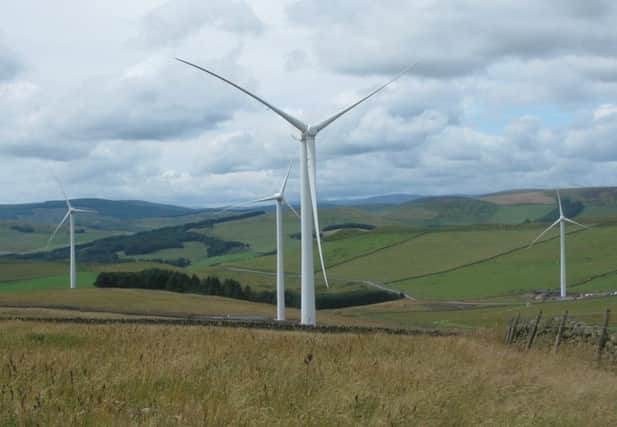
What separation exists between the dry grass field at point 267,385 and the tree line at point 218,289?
326 ft

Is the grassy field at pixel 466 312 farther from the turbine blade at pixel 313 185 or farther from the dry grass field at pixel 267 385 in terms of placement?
the dry grass field at pixel 267 385

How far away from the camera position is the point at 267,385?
10.2m

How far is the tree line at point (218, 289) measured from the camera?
115500mm

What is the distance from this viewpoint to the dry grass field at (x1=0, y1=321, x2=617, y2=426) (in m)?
8.27

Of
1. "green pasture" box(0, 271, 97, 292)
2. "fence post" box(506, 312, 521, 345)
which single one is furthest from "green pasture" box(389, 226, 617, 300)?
"fence post" box(506, 312, 521, 345)

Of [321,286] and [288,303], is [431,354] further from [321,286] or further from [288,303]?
[321,286]

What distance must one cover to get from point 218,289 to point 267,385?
10726 cm

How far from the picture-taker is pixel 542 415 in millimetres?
11031

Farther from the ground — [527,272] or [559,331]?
[559,331]

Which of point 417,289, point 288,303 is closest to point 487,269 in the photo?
point 417,289

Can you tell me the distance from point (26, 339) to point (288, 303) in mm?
101501

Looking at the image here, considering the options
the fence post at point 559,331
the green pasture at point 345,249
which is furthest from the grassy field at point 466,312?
the green pasture at point 345,249

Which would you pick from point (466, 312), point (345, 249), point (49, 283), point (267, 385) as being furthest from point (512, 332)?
point (345, 249)

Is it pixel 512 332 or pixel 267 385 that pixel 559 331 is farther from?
pixel 267 385
